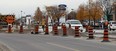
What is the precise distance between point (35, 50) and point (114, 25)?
51.3m

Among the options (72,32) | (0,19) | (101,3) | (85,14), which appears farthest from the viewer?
(85,14)

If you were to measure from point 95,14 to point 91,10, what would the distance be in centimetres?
156

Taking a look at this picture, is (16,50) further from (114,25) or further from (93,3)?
(93,3)

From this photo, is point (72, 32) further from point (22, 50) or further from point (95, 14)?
point (95, 14)

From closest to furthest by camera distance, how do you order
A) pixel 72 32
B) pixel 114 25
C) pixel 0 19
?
pixel 72 32 < pixel 114 25 < pixel 0 19

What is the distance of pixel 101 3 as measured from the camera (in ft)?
338

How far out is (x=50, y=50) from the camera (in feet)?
63.8

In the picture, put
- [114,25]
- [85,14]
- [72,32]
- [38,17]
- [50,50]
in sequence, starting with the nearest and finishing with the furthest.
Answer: [50,50] < [72,32] < [114,25] < [85,14] < [38,17]

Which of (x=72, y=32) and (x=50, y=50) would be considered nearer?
(x=50, y=50)

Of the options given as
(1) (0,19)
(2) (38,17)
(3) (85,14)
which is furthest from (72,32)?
(2) (38,17)

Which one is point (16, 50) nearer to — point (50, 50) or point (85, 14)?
point (50, 50)

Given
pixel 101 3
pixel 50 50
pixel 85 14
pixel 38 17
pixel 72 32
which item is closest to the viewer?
pixel 50 50

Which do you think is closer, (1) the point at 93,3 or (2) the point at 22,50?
(2) the point at 22,50

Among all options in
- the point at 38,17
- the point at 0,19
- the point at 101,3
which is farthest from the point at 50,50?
the point at 38,17
